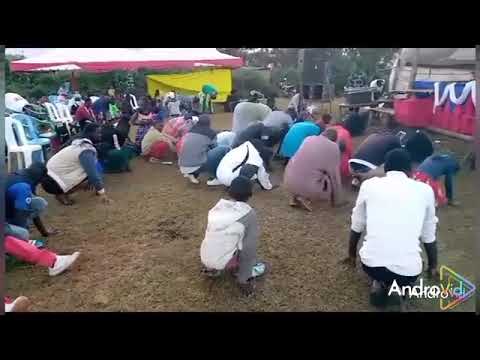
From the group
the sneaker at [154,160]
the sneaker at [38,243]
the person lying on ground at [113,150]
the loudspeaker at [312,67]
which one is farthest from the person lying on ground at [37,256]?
the loudspeaker at [312,67]

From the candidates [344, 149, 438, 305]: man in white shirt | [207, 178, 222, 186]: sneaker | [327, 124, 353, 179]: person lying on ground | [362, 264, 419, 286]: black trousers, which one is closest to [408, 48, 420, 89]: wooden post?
[327, 124, 353, 179]: person lying on ground

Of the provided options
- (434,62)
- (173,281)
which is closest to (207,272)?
(173,281)

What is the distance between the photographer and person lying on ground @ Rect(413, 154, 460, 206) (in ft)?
11.3

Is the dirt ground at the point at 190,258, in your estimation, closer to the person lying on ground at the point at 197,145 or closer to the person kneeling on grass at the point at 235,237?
the person kneeling on grass at the point at 235,237

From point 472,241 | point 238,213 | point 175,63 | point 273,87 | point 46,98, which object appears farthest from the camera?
point 46,98

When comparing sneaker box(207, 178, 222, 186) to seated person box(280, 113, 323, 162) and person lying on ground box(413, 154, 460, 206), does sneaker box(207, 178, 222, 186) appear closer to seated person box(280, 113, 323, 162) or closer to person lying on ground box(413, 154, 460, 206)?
seated person box(280, 113, 323, 162)

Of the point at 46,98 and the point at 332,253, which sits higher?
the point at 46,98

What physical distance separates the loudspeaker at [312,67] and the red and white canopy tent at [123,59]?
0.46m

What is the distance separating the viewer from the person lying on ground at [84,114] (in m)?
4.71

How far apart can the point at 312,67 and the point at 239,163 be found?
3.89 feet

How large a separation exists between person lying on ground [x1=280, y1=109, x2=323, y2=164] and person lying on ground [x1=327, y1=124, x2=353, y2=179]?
271mm

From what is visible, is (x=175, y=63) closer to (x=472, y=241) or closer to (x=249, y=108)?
(x=249, y=108)

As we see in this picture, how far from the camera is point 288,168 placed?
4.20m

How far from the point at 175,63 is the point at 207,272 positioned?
1657mm
